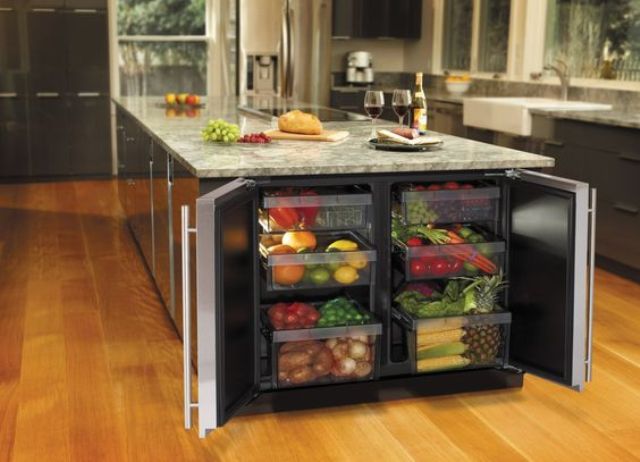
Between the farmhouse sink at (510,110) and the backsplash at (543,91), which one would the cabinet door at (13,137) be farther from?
the farmhouse sink at (510,110)

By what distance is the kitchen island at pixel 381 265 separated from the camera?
2.74m

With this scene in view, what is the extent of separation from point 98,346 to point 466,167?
5.63 ft

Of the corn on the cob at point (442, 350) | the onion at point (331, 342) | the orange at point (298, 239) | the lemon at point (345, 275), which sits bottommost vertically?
the corn on the cob at point (442, 350)

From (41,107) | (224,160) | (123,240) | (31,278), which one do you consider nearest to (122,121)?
(123,240)

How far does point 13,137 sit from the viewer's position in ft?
26.0

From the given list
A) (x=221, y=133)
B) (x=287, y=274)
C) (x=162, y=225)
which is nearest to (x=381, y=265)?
(x=287, y=274)

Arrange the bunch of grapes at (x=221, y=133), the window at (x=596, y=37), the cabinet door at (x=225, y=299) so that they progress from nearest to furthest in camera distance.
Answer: the cabinet door at (x=225, y=299) → the bunch of grapes at (x=221, y=133) → the window at (x=596, y=37)

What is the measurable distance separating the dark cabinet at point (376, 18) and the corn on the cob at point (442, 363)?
532 cm

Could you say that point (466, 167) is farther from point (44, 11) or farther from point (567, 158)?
point (44, 11)

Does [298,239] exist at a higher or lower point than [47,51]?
lower

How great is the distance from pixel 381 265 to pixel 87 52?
18.8 feet

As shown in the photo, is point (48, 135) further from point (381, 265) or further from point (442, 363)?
point (442, 363)

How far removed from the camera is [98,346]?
3.69 m

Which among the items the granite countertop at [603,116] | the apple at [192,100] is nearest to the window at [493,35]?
the granite countertop at [603,116]
